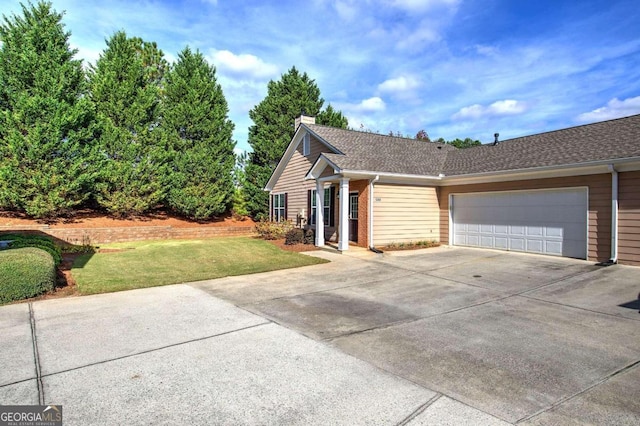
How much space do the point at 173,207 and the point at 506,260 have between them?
55.7ft

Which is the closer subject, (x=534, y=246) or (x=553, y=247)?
(x=553, y=247)

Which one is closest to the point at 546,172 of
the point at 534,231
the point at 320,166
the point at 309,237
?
the point at 534,231

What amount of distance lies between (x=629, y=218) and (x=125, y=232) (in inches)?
753

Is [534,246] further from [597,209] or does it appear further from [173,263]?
[173,263]

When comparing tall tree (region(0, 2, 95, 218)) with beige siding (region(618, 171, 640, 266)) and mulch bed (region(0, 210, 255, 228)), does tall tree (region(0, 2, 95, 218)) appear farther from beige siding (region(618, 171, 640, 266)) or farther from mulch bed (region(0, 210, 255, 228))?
beige siding (region(618, 171, 640, 266))

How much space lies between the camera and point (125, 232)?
54.9 ft

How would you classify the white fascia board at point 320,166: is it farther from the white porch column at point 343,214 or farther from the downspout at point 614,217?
the downspout at point 614,217

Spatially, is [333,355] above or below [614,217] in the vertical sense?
below

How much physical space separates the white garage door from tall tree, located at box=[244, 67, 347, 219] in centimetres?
1281

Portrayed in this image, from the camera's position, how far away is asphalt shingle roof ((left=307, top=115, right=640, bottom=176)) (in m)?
10.8

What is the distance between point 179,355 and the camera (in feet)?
14.2

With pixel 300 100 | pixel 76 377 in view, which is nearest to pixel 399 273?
pixel 76 377

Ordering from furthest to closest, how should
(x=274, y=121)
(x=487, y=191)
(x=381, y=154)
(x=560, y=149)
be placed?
(x=274, y=121), (x=381, y=154), (x=487, y=191), (x=560, y=149)

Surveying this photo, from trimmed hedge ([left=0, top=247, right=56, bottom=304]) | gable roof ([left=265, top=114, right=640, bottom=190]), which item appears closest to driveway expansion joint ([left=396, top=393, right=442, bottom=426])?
trimmed hedge ([left=0, top=247, right=56, bottom=304])
